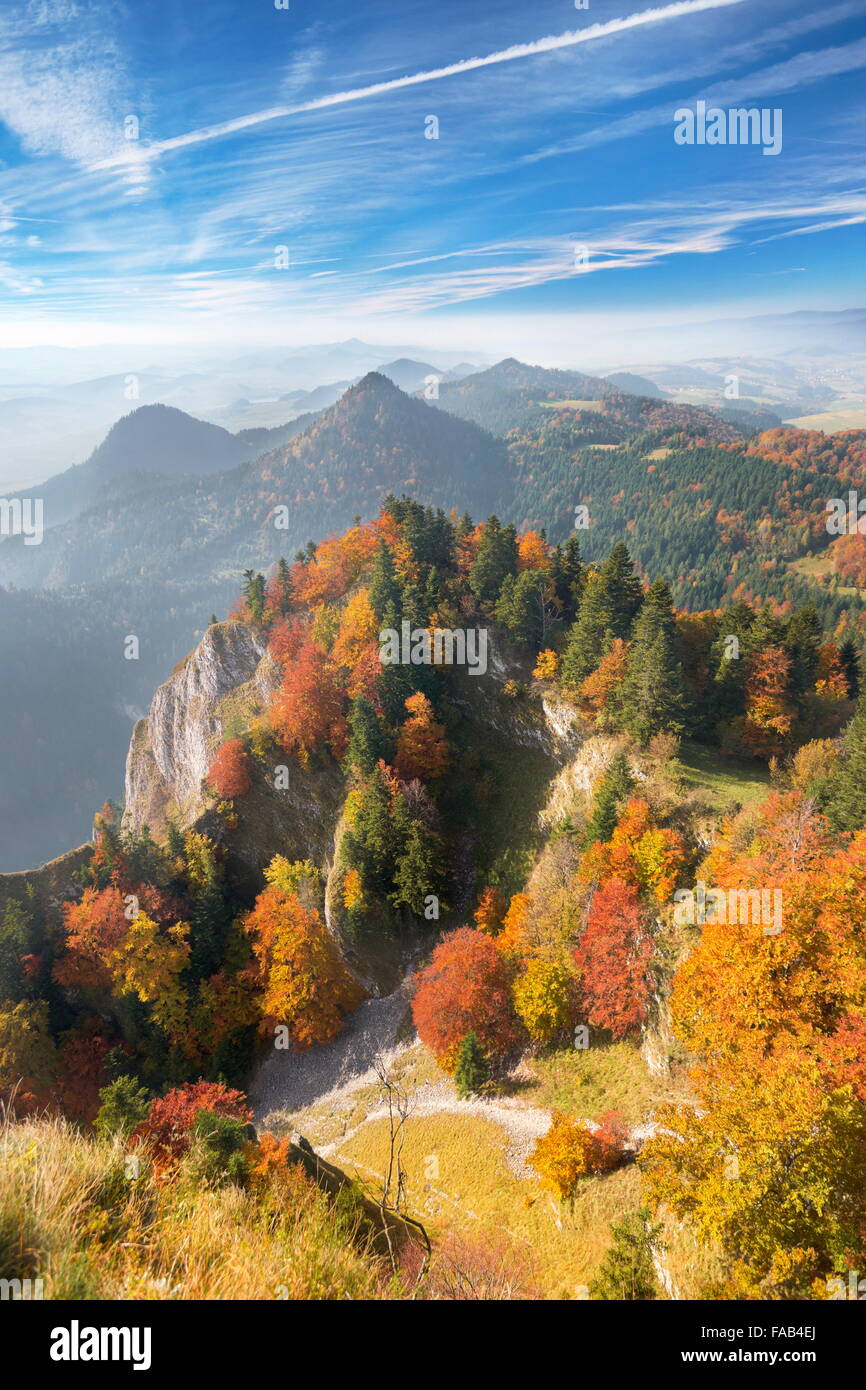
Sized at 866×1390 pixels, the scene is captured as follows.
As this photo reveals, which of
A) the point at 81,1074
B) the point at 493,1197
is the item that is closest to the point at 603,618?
the point at 493,1197

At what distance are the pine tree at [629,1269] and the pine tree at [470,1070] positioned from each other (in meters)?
16.9

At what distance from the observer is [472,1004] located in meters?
37.4

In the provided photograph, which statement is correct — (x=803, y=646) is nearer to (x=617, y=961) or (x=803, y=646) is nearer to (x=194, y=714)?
(x=617, y=961)

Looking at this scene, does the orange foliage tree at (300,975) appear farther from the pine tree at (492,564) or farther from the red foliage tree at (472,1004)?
the pine tree at (492,564)

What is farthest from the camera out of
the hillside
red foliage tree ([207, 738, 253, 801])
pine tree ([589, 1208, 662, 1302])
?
red foliage tree ([207, 738, 253, 801])

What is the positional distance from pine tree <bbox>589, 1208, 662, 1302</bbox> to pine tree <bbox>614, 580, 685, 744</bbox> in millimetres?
28172

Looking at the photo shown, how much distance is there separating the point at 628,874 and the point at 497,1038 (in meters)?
14.6

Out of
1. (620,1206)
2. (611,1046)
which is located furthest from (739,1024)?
(611,1046)

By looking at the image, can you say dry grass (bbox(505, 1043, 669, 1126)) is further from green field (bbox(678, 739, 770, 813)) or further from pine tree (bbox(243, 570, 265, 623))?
pine tree (bbox(243, 570, 265, 623))

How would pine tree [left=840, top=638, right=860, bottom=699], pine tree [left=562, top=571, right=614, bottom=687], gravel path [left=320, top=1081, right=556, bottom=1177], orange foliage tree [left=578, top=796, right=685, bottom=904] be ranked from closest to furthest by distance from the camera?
gravel path [left=320, top=1081, right=556, bottom=1177], orange foliage tree [left=578, top=796, right=685, bottom=904], pine tree [left=562, top=571, right=614, bottom=687], pine tree [left=840, top=638, right=860, bottom=699]

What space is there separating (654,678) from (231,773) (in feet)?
132

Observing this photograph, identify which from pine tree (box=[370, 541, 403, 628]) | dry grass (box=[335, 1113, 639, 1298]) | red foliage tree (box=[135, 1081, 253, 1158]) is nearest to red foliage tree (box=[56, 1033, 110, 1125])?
red foliage tree (box=[135, 1081, 253, 1158])

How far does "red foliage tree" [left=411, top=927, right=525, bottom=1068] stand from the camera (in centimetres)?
3731
